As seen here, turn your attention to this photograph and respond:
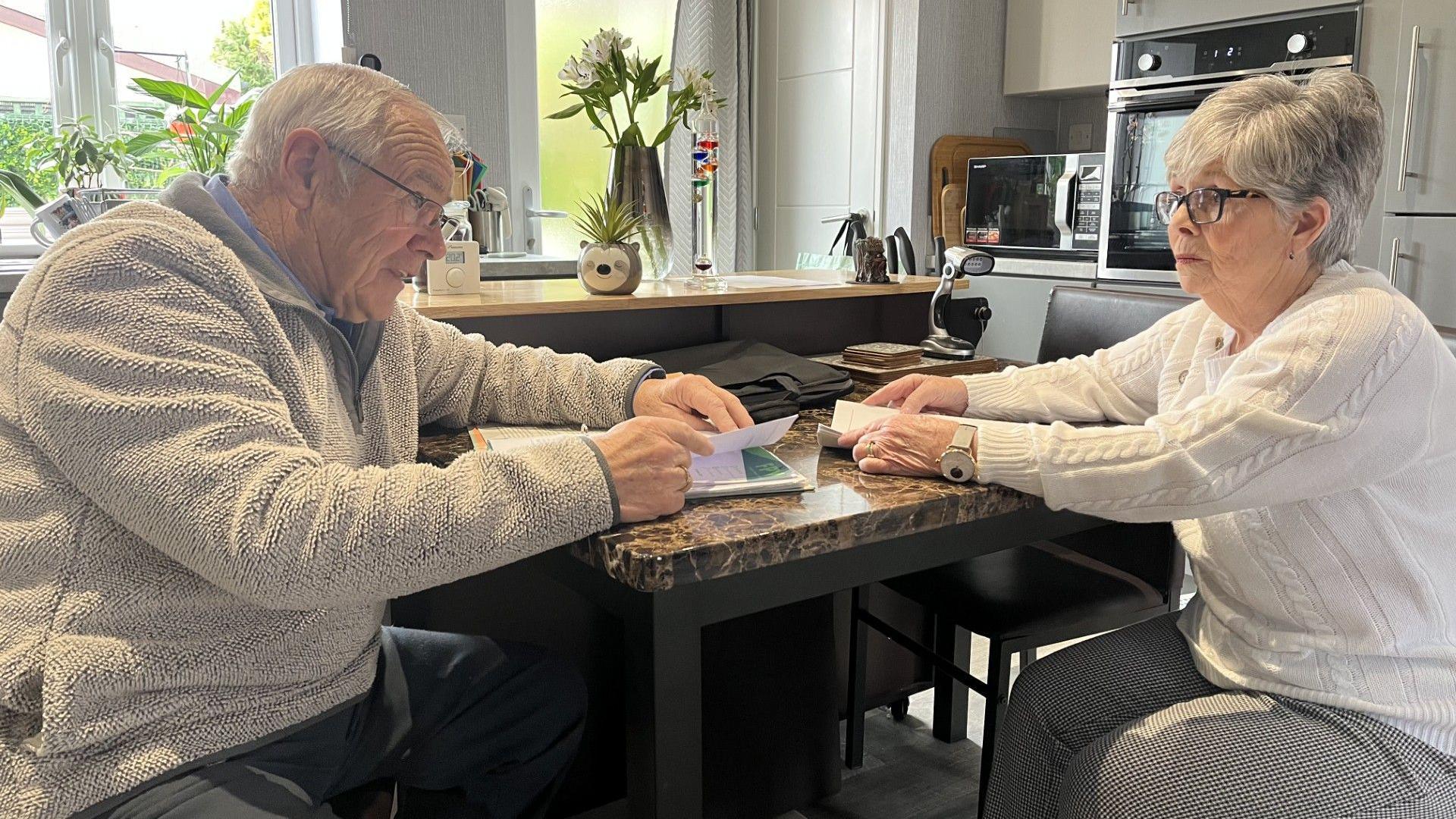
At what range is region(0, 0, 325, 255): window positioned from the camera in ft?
12.1

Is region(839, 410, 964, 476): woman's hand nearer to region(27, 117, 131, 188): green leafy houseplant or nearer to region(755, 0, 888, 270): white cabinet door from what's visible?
region(27, 117, 131, 188): green leafy houseplant

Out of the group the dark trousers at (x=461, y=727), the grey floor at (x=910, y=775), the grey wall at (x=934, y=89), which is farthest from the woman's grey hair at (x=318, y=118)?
the grey wall at (x=934, y=89)

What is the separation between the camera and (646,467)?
1066mm

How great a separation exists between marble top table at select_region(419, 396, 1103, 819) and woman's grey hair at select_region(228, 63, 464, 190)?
47 cm

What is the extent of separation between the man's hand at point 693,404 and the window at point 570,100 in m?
3.26

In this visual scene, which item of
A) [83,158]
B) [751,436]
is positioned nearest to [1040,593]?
[751,436]

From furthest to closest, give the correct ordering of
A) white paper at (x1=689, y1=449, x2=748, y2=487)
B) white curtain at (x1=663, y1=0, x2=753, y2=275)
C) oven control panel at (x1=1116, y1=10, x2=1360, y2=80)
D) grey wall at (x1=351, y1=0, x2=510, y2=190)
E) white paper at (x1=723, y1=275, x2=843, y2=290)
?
white curtain at (x1=663, y1=0, x2=753, y2=275)
grey wall at (x1=351, y1=0, x2=510, y2=190)
oven control panel at (x1=1116, y1=10, x2=1360, y2=80)
white paper at (x1=723, y1=275, x2=843, y2=290)
white paper at (x1=689, y1=449, x2=748, y2=487)

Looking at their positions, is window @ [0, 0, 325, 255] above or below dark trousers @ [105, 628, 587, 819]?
above

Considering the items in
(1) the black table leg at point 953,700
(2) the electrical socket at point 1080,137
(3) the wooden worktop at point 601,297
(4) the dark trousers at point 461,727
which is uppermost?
(2) the electrical socket at point 1080,137

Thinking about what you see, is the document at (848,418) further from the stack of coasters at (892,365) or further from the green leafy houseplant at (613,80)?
the green leafy houseplant at (613,80)

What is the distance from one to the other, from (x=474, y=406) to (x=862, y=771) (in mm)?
1144

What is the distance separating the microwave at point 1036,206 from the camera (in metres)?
3.92

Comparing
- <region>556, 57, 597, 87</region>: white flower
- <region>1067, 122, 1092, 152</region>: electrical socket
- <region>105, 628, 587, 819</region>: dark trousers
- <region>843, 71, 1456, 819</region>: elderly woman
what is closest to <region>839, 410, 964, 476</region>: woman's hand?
<region>843, 71, 1456, 819</region>: elderly woman

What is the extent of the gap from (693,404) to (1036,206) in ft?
9.88
